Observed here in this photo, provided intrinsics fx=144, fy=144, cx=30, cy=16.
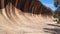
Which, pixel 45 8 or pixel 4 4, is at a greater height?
pixel 4 4

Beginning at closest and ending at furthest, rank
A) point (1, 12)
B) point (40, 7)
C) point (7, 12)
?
1. point (1, 12)
2. point (7, 12)
3. point (40, 7)

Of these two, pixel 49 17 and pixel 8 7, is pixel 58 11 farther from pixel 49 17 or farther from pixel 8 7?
pixel 49 17

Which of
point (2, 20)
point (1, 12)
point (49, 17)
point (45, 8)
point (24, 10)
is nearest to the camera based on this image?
point (2, 20)

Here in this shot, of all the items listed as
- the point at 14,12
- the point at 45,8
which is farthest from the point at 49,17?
the point at 14,12

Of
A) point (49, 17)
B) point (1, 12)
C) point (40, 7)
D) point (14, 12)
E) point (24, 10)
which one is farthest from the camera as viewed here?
point (49, 17)

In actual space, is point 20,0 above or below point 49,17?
above

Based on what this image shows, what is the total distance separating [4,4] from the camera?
73.9 ft

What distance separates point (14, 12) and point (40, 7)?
57.7 feet

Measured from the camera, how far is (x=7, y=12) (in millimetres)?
22844

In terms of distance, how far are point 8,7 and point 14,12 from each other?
5.89ft

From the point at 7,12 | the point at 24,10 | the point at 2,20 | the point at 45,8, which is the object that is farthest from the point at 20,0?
the point at 45,8

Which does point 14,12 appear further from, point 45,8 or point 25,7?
point 45,8

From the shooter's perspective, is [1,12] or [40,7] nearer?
[1,12]

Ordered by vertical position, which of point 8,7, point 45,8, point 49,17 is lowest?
point 49,17
